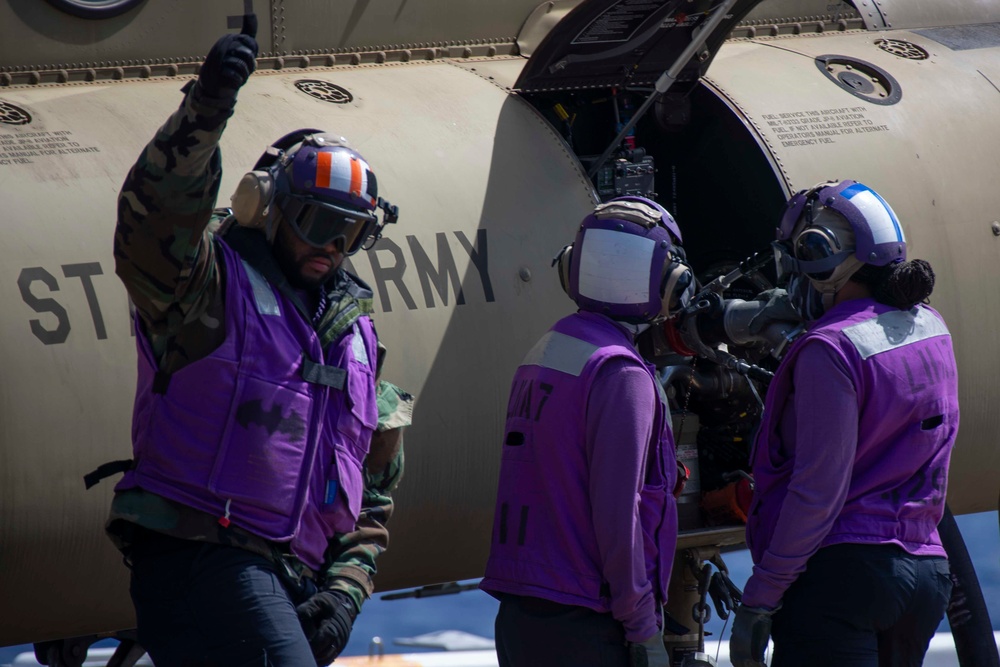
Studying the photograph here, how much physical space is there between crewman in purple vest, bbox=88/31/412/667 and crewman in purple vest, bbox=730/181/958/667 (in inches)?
46.4

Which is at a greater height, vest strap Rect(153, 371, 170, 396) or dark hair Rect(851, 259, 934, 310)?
vest strap Rect(153, 371, 170, 396)

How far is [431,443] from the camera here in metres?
4.64

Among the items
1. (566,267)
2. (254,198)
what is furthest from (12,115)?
(566,267)

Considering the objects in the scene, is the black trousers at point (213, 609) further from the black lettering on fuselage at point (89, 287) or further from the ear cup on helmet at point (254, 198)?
the black lettering on fuselage at point (89, 287)

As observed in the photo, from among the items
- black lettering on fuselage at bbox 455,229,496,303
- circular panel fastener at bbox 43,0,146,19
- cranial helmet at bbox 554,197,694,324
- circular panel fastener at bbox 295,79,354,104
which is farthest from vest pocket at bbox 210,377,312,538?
circular panel fastener at bbox 43,0,146,19

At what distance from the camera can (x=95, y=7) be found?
15.8ft

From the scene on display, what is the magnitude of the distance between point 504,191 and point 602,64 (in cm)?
72

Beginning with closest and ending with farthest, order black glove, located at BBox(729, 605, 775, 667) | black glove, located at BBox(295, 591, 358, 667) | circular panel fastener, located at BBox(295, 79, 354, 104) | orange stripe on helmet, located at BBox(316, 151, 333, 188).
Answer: black glove, located at BBox(295, 591, 358, 667) < orange stripe on helmet, located at BBox(316, 151, 333, 188) < black glove, located at BBox(729, 605, 775, 667) < circular panel fastener, located at BBox(295, 79, 354, 104)

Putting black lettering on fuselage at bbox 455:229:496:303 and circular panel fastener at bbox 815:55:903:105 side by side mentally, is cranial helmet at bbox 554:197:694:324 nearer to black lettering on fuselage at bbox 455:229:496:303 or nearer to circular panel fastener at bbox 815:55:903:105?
black lettering on fuselage at bbox 455:229:496:303

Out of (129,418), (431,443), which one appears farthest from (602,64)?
(129,418)

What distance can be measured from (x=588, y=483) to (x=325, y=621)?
30.5 inches

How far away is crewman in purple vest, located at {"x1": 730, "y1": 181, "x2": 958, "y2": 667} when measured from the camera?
12.4 ft

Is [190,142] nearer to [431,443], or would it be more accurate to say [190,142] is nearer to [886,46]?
[431,443]

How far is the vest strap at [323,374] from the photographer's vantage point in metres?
3.29
